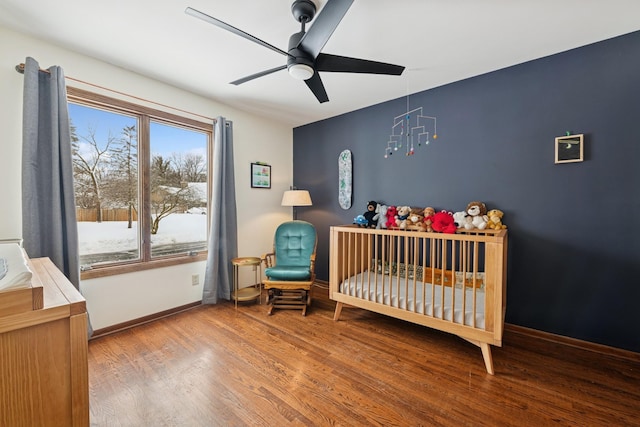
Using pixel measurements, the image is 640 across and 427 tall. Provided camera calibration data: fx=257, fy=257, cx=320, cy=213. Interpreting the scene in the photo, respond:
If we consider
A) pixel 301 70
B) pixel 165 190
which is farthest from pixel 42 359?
pixel 165 190

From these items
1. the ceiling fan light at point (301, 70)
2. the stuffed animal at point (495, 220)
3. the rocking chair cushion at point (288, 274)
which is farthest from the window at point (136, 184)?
the stuffed animal at point (495, 220)

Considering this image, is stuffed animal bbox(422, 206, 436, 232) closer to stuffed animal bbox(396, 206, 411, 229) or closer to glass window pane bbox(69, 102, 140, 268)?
stuffed animal bbox(396, 206, 411, 229)

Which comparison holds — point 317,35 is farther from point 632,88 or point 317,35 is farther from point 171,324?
point 171,324

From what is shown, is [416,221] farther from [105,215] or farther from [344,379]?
[105,215]

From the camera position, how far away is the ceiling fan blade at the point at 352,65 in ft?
5.34

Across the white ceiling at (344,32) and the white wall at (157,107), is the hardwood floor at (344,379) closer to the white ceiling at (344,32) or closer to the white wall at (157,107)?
the white wall at (157,107)

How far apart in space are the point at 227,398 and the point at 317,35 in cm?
221

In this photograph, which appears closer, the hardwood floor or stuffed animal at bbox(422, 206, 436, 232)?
the hardwood floor

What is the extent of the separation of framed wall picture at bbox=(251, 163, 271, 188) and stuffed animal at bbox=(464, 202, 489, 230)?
262cm

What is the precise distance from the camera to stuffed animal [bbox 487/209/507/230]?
2.40m

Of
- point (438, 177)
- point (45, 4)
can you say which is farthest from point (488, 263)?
point (45, 4)

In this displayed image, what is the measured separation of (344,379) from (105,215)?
256cm

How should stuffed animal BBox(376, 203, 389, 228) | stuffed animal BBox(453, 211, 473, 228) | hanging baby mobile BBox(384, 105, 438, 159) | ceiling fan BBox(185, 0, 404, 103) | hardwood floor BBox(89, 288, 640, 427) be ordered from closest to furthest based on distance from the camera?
ceiling fan BBox(185, 0, 404, 103) → hardwood floor BBox(89, 288, 640, 427) → stuffed animal BBox(453, 211, 473, 228) → hanging baby mobile BBox(384, 105, 438, 159) → stuffed animal BBox(376, 203, 389, 228)

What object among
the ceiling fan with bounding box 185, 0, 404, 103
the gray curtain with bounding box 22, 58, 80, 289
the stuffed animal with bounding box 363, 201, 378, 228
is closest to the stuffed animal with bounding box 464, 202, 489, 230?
the stuffed animal with bounding box 363, 201, 378, 228
